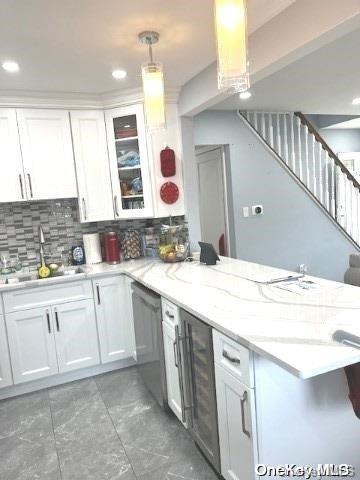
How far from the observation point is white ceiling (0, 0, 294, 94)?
5.81 ft

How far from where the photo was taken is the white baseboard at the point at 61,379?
2.78 m

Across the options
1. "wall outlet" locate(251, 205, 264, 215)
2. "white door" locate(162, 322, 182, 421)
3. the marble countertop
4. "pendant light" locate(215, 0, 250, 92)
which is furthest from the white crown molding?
"white door" locate(162, 322, 182, 421)

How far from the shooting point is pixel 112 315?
3006 millimetres

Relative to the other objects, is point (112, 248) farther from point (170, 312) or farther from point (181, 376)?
point (181, 376)

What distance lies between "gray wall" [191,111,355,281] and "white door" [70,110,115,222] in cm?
113

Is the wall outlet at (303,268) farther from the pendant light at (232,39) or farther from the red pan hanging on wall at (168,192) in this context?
the pendant light at (232,39)

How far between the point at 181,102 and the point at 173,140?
1.10ft

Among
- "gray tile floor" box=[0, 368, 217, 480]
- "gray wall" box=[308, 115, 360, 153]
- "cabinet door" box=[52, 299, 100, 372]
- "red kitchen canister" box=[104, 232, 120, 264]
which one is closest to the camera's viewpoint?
"gray tile floor" box=[0, 368, 217, 480]

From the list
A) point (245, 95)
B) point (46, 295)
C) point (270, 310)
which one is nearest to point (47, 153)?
point (46, 295)

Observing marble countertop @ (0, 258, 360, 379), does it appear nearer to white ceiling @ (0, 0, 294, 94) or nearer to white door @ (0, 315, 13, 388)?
white door @ (0, 315, 13, 388)

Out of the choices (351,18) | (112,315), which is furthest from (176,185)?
(351,18)

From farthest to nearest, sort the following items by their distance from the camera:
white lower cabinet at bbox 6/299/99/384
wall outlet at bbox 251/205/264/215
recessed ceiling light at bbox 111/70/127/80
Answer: wall outlet at bbox 251/205/264/215
white lower cabinet at bbox 6/299/99/384
recessed ceiling light at bbox 111/70/127/80

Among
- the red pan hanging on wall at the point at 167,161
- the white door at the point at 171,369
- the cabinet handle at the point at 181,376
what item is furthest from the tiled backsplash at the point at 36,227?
the cabinet handle at the point at 181,376

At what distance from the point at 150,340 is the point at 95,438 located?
0.67 meters
